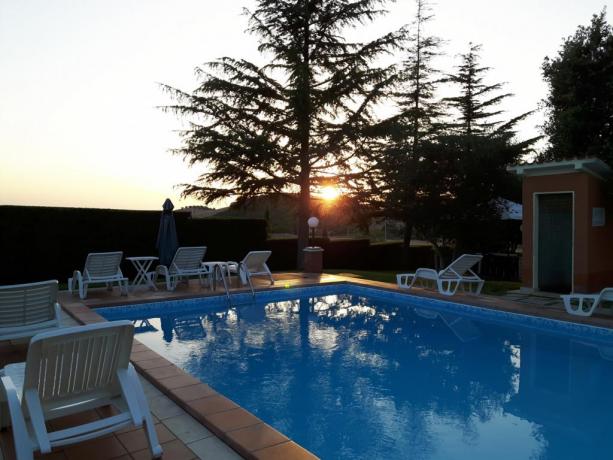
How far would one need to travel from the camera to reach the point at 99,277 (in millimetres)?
8969

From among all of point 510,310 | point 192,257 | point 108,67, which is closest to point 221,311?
point 192,257

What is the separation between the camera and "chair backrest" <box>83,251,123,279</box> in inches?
343

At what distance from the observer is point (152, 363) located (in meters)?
4.93

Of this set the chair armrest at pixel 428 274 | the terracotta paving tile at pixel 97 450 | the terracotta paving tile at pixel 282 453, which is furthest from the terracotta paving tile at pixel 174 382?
the chair armrest at pixel 428 274

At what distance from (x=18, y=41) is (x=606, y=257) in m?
13.8

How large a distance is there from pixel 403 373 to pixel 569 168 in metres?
6.74

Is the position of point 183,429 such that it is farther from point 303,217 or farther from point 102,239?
point 303,217

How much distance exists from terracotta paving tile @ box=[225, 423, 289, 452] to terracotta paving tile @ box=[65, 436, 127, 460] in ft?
2.52

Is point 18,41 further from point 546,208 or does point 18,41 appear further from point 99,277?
point 546,208

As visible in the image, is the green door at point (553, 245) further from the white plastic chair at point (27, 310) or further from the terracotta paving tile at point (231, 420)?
the white plastic chair at point (27, 310)

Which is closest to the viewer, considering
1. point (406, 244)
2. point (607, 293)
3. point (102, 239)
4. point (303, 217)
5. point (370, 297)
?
point (607, 293)

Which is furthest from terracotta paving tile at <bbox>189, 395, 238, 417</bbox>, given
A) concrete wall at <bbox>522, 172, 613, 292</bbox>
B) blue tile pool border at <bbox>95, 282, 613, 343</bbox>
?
Result: concrete wall at <bbox>522, 172, 613, 292</bbox>

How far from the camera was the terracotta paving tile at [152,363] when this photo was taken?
4.80 meters

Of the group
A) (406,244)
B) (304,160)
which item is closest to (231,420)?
(304,160)
